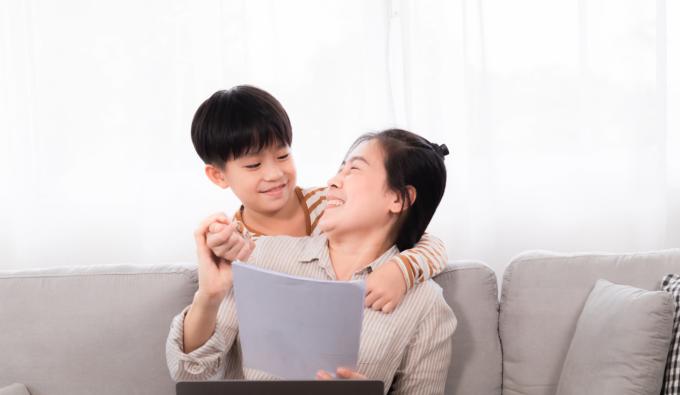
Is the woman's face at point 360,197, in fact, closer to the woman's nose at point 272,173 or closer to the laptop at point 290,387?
the woman's nose at point 272,173

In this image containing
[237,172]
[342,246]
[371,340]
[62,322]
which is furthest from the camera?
[62,322]

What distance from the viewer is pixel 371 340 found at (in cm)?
169

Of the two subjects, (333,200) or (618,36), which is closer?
(333,200)

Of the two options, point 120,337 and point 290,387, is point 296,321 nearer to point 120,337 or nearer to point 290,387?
point 290,387

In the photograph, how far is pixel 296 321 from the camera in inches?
55.2

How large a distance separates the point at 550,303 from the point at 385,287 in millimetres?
613

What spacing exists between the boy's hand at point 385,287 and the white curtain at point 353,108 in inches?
40.1

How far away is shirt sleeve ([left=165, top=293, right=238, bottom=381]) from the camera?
5.53ft

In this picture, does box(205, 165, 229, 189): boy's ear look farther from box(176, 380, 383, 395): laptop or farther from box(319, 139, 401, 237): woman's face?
box(176, 380, 383, 395): laptop

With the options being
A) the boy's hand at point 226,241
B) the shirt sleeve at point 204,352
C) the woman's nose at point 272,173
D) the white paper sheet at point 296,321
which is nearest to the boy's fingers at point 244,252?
the boy's hand at point 226,241

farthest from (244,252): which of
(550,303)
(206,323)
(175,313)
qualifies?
(550,303)

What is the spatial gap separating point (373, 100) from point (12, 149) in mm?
1257

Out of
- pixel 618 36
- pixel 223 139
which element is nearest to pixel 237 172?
pixel 223 139

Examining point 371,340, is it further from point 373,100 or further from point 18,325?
point 373,100
